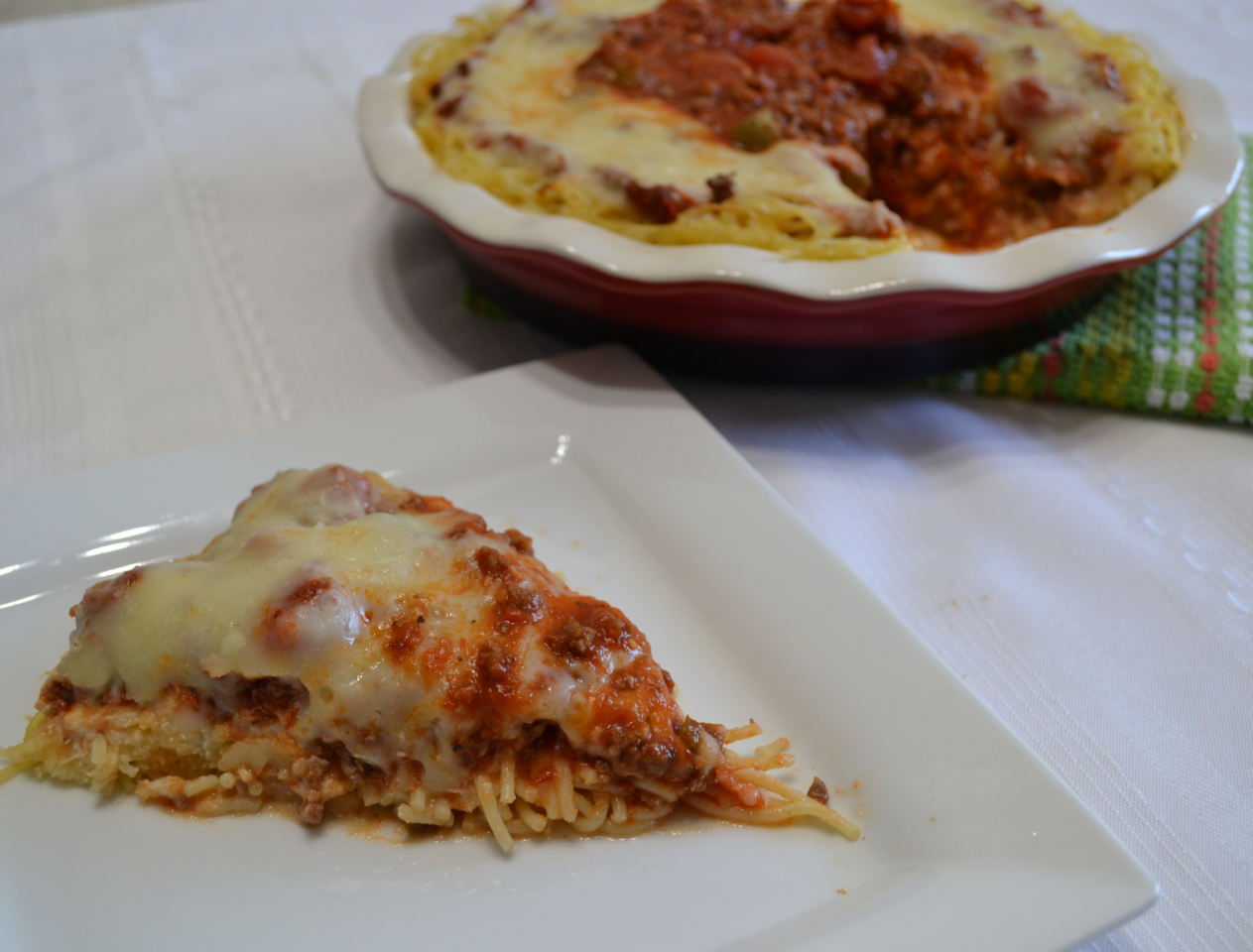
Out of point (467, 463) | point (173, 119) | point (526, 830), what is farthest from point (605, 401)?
point (173, 119)

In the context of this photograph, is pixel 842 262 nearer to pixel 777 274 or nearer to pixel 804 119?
pixel 777 274

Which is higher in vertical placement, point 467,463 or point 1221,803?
point 1221,803

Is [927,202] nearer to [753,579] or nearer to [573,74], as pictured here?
[573,74]

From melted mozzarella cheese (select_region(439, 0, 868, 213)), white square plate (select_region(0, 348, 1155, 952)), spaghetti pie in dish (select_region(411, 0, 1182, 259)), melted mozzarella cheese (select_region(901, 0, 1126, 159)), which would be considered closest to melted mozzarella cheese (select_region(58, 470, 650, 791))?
white square plate (select_region(0, 348, 1155, 952))

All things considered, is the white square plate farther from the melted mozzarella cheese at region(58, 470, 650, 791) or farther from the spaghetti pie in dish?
the spaghetti pie in dish

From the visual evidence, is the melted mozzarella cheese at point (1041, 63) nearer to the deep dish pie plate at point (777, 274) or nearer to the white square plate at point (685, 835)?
the deep dish pie plate at point (777, 274)
